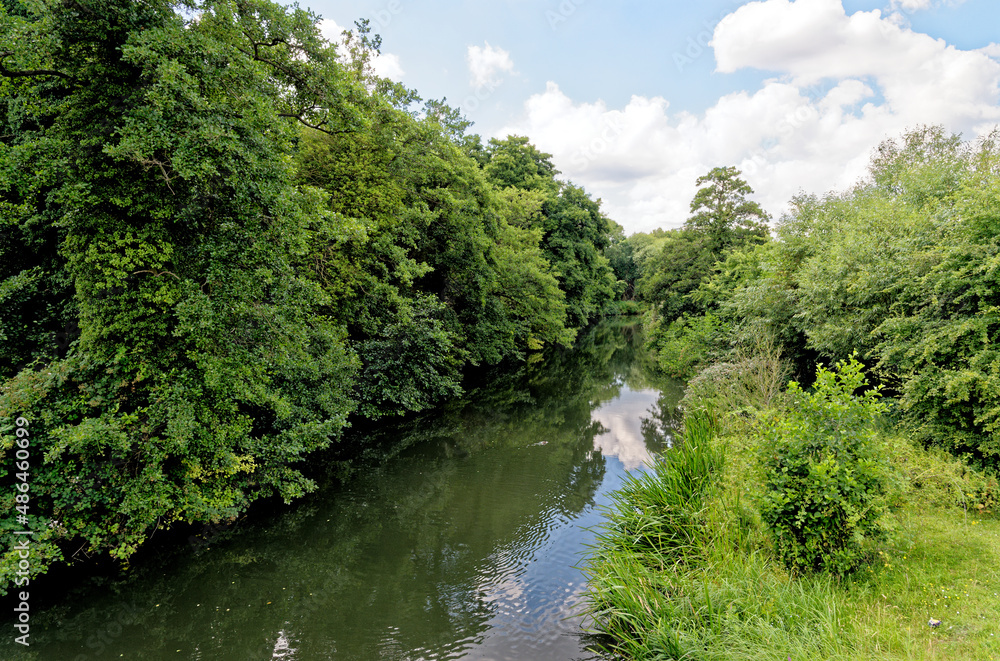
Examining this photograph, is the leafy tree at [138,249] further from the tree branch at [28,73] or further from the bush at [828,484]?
the bush at [828,484]

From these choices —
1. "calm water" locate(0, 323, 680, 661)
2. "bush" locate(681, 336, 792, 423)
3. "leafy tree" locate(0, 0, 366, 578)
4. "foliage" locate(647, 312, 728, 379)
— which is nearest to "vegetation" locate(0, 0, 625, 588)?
"leafy tree" locate(0, 0, 366, 578)

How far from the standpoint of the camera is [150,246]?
6629mm

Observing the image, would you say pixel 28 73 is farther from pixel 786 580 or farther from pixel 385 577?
pixel 786 580

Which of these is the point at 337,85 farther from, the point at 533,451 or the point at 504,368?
the point at 504,368

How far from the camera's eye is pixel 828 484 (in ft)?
15.2

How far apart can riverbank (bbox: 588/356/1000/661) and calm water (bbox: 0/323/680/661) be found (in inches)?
43.6

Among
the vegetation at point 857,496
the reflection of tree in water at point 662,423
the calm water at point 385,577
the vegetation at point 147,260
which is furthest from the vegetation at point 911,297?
the vegetation at point 147,260

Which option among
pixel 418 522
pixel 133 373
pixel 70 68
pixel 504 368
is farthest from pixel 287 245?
pixel 504 368

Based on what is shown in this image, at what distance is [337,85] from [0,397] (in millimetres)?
7583

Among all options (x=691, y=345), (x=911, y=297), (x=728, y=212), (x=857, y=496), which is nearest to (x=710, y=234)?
(x=728, y=212)

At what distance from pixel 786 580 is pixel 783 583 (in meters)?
0.05

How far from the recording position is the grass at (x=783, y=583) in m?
4.09

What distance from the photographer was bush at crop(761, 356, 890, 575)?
15.3 feet

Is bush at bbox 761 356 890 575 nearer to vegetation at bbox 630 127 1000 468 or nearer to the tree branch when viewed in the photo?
vegetation at bbox 630 127 1000 468
